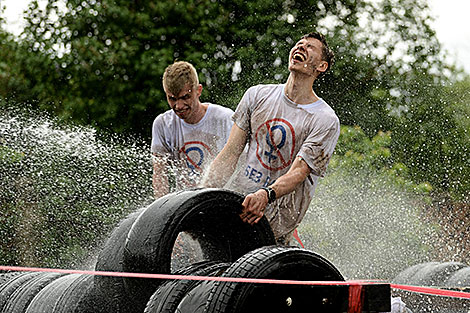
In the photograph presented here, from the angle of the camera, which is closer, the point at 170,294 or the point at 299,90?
the point at 170,294

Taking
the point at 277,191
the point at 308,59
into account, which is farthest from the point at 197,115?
the point at 277,191

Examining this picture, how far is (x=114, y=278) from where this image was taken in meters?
3.85

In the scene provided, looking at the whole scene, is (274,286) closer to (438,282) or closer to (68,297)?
(68,297)

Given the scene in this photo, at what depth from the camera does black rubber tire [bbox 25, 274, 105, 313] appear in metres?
4.00

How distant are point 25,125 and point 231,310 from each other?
7508 millimetres

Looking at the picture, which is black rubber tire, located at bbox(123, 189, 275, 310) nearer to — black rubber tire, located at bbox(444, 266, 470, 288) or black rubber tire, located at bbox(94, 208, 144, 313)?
black rubber tire, located at bbox(94, 208, 144, 313)

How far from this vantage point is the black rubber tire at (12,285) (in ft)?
16.0

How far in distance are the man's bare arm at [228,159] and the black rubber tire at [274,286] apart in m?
1.59

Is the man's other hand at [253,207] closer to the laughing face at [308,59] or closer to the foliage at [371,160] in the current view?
the laughing face at [308,59]

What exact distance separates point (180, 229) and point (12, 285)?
6.47ft

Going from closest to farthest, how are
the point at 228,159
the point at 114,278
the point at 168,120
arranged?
1. the point at 114,278
2. the point at 228,159
3. the point at 168,120

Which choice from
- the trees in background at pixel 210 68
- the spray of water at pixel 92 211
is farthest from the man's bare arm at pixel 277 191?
the trees in background at pixel 210 68

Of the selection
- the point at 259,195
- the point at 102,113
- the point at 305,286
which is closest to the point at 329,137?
the point at 259,195

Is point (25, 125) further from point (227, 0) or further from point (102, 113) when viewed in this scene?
point (227, 0)
